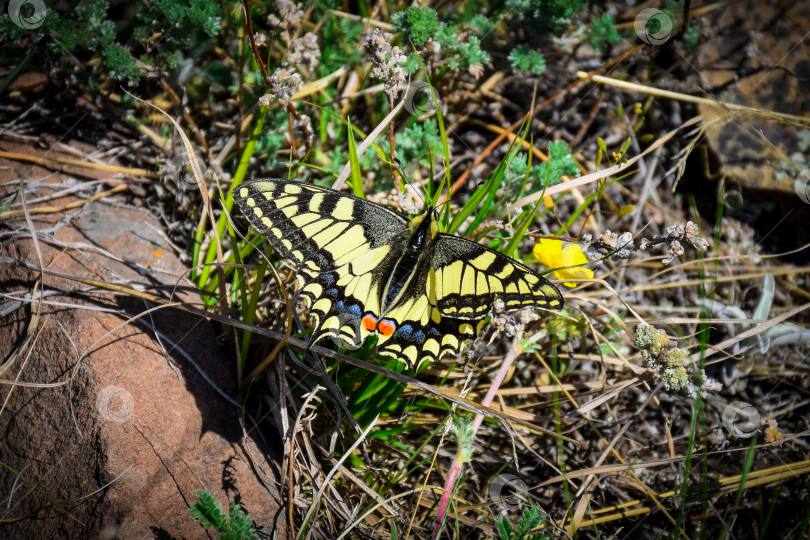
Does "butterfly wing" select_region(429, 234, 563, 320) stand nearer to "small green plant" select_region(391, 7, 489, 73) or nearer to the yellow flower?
the yellow flower

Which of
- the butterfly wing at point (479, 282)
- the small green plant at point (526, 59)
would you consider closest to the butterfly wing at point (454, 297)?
the butterfly wing at point (479, 282)

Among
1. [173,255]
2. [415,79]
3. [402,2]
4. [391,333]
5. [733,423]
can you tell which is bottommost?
[733,423]

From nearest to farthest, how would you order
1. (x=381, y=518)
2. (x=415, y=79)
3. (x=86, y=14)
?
(x=381, y=518) < (x=86, y=14) < (x=415, y=79)

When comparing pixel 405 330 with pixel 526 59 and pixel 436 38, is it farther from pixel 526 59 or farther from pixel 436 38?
pixel 526 59

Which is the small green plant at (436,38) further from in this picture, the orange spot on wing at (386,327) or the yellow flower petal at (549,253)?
the orange spot on wing at (386,327)

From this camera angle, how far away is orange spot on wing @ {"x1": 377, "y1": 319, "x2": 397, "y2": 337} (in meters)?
2.16

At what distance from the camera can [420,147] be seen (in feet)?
10.1

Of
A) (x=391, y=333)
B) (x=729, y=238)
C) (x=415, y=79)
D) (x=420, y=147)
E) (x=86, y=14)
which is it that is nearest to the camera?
(x=391, y=333)

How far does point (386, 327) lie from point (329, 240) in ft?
1.61

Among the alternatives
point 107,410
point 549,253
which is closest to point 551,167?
point 549,253

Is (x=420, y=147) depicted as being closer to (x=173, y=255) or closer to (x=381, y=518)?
(x=173, y=255)

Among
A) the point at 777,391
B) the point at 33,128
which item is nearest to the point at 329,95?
the point at 33,128

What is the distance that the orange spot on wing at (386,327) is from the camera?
216 centimetres

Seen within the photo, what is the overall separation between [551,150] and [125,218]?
2414mm
